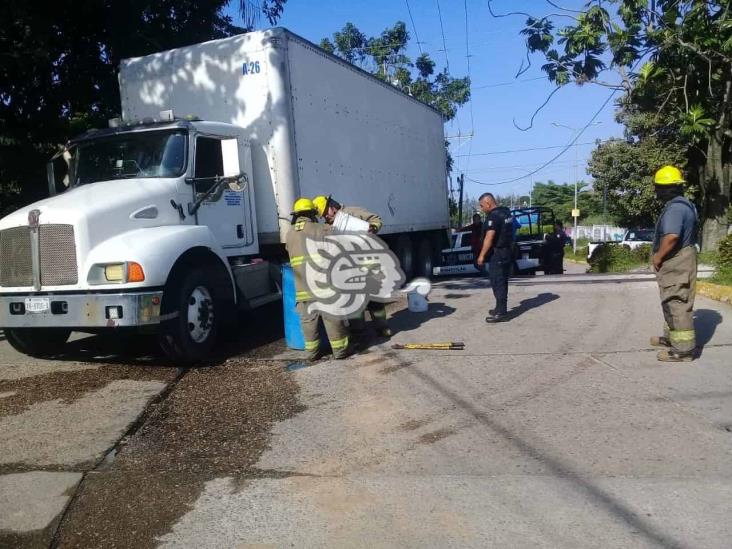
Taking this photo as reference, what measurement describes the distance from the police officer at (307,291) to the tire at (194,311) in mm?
995

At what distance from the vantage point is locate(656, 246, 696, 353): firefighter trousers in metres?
5.68

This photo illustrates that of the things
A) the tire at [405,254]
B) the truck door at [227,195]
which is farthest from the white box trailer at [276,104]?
the tire at [405,254]

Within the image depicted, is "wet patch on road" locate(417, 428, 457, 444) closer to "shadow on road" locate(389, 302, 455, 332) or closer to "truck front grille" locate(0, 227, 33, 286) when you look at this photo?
"shadow on road" locate(389, 302, 455, 332)

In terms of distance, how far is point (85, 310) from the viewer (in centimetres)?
592

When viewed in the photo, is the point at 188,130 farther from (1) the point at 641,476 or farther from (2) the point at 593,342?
(1) the point at 641,476

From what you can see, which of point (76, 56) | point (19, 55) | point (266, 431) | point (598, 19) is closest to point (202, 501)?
point (266, 431)

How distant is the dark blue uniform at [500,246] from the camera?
7.81 m

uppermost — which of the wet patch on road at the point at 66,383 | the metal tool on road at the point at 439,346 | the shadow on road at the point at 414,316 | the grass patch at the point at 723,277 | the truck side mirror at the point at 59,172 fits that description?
the truck side mirror at the point at 59,172

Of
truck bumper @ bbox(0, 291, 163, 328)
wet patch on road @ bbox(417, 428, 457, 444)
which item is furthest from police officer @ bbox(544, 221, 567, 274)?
wet patch on road @ bbox(417, 428, 457, 444)

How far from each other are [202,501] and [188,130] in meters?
4.78

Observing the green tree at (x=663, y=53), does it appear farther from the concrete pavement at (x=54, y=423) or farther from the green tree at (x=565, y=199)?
the green tree at (x=565, y=199)

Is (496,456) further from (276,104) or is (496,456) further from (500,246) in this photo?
(276,104)

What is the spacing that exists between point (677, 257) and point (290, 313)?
3.98m

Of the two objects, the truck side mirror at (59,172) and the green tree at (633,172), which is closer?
the truck side mirror at (59,172)
